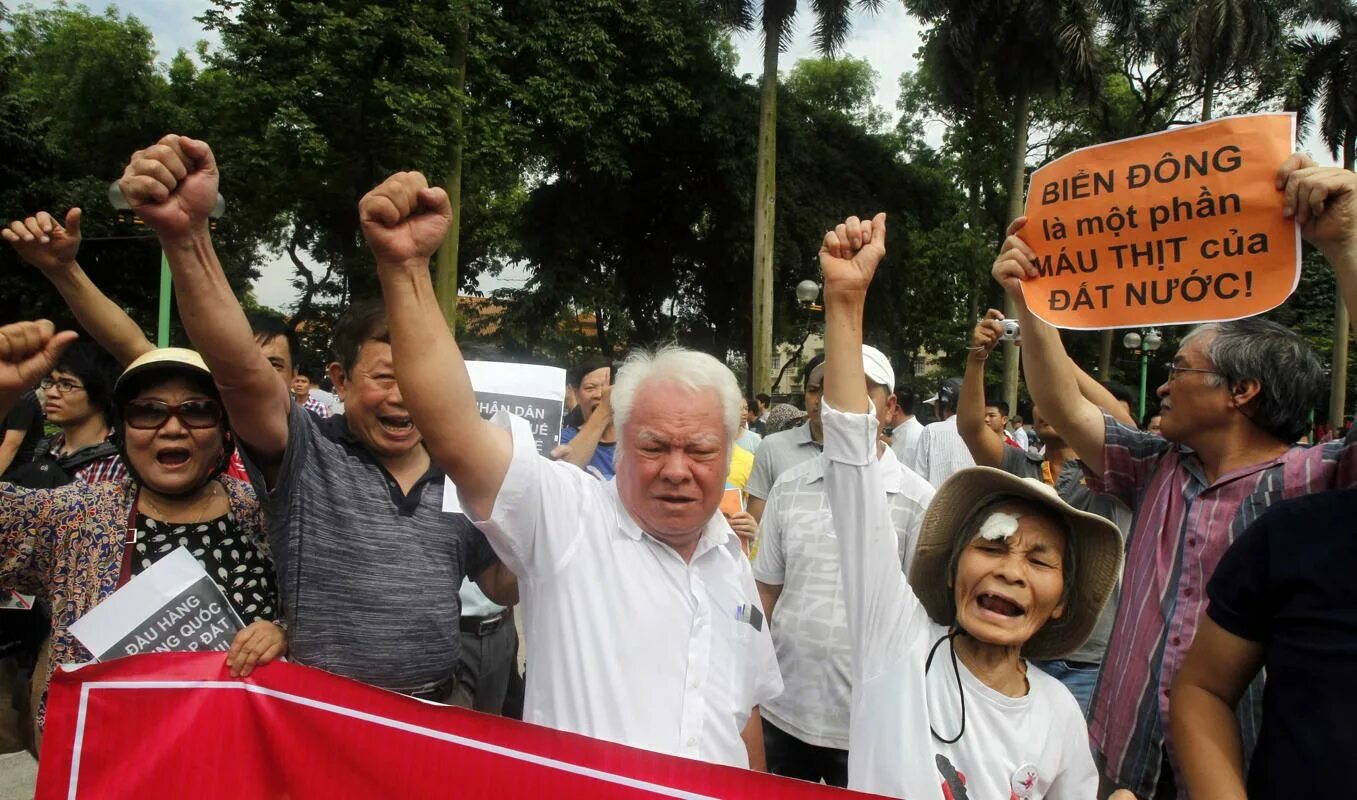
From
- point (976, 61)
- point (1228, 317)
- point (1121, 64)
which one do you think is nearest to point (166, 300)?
point (1228, 317)

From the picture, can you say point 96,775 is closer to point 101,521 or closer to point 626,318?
point 101,521

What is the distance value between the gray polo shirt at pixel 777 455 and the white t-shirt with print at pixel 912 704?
7.16 ft

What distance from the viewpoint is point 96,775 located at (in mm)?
2035

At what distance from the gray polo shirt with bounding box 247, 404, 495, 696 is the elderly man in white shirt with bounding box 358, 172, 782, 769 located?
0.39 meters

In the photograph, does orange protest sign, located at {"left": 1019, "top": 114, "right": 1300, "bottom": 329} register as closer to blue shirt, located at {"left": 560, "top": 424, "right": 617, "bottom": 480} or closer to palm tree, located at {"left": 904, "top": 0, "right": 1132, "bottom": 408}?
blue shirt, located at {"left": 560, "top": 424, "right": 617, "bottom": 480}

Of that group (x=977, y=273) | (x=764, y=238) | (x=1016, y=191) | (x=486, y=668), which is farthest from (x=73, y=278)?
(x=977, y=273)

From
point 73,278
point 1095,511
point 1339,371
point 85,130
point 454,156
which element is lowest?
point 1095,511

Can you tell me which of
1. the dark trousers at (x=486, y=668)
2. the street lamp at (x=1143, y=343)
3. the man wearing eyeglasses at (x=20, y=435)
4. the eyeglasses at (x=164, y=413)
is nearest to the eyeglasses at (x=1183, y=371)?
the dark trousers at (x=486, y=668)

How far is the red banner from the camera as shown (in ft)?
6.17

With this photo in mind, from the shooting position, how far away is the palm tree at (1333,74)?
30.7 meters

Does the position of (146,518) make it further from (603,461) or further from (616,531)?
(603,461)

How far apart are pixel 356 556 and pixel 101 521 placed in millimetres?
622

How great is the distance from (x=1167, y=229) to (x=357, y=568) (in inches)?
85.4

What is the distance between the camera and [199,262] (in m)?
1.89
